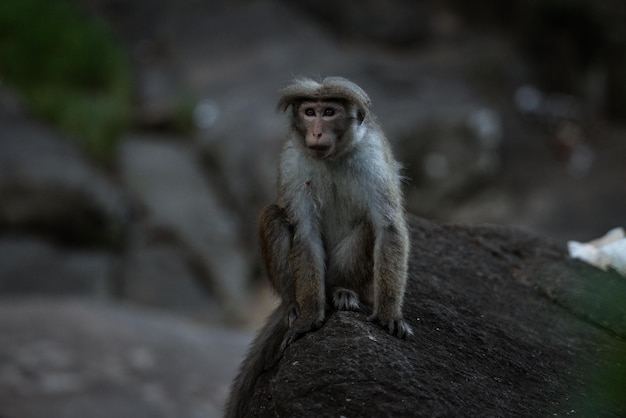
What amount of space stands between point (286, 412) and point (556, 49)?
42.7 feet

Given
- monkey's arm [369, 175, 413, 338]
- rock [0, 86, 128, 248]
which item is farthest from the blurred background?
monkey's arm [369, 175, 413, 338]

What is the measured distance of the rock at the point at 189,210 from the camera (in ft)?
47.7

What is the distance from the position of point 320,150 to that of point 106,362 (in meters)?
5.78

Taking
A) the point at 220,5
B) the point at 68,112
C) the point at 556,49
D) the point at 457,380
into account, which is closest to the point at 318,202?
the point at 457,380

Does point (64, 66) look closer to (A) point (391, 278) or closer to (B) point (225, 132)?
(B) point (225, 132)

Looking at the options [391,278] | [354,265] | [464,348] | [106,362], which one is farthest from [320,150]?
[106,362]

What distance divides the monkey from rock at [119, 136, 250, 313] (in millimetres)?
8441

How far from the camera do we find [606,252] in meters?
7.01

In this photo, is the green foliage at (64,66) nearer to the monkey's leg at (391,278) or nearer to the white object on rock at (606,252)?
the white object on rock at (606,252)

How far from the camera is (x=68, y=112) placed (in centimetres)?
1592

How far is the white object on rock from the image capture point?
687 cm

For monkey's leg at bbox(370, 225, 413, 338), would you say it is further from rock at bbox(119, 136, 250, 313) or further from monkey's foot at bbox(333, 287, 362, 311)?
rock at bbox(119, 136, 250, 313)

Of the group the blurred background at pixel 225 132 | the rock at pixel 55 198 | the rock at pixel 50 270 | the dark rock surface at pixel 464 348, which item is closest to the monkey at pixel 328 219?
the dark rock surface at pixel 464 348

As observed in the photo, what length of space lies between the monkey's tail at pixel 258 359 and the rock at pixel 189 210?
815 centimetres
